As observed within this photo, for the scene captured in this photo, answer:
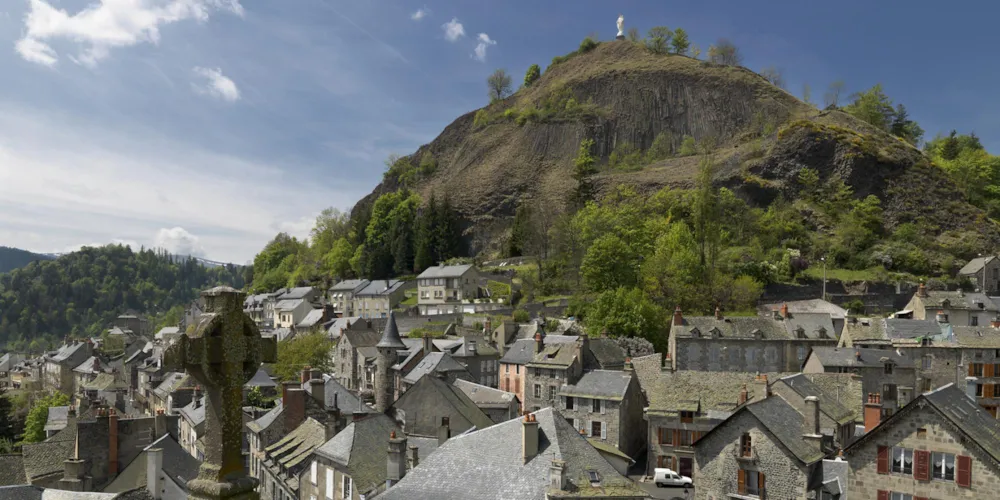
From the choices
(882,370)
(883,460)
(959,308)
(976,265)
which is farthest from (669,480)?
A: (976,265)

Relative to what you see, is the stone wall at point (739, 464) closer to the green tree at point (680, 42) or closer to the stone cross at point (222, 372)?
the stone cross at point (222, 372)

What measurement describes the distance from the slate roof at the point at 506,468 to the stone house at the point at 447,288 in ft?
193

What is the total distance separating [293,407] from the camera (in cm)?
3084

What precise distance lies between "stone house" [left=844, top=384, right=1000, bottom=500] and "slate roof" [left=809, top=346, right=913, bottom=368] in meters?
20.3

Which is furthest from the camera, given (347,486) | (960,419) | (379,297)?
(379,297)

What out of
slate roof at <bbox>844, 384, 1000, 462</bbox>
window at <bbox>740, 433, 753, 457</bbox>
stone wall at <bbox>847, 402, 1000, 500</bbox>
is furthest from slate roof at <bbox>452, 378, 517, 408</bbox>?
slate roof at <bbox>844, 384, 1000, 462</bbox>

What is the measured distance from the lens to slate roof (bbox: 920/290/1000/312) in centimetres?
5112

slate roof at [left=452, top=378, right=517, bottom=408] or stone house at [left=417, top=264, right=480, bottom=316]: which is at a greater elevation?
stone house at [left=417, top=264, right=480, bottom=316]

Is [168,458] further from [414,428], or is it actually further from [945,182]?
[945,182]

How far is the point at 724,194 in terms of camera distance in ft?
259

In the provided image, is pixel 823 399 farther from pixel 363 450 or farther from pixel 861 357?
pixel 363 450

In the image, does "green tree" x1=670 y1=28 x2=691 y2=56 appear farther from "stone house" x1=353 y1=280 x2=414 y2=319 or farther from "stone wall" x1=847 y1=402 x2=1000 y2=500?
"stone wall" x1=847 y1=402 x2=1000 y2=500

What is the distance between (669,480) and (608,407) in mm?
6007

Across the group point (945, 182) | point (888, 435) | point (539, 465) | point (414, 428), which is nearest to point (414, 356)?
point (414, 428)
